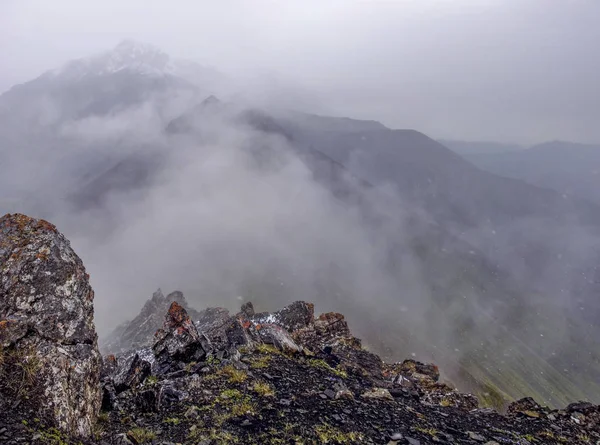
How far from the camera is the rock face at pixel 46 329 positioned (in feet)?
35.9

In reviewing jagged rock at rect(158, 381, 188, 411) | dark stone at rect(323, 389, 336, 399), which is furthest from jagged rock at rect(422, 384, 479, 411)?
jagged rock at rect(158, 381, 188, 411)

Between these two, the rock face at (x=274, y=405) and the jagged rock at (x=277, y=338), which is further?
the jagged rock at (x=277, y=338)

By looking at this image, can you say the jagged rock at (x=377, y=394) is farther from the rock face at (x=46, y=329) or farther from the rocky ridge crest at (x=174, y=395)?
the rock face at (x=46, y=329)

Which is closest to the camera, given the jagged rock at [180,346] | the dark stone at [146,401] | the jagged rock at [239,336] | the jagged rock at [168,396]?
the dark stone at [146,401]

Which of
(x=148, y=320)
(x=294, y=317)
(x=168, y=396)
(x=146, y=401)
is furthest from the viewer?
(x=148, y=320)

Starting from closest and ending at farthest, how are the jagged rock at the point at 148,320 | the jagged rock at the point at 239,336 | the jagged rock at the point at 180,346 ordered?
the jagged rock at the point at 180,346, the jagged rock at the point at 239,336, the jagged rock at the point at 148,320

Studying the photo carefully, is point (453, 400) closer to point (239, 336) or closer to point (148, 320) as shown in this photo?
point (239, 336)

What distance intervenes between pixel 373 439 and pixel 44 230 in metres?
15.3

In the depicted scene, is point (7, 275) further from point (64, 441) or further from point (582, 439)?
point (582, 439)

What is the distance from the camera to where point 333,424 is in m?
14.3

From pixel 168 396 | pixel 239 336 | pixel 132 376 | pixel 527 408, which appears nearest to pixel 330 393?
pixel 168 396

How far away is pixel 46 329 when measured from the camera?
12500mm

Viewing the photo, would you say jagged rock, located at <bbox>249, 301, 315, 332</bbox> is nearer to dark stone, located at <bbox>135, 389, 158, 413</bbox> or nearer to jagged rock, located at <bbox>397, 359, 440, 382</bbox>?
jagged rock, located at <bbox>397, 359, 440, 382</bbox>

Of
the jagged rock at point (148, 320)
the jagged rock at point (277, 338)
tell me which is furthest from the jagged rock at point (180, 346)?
the jagged rock at point (148, 320)
